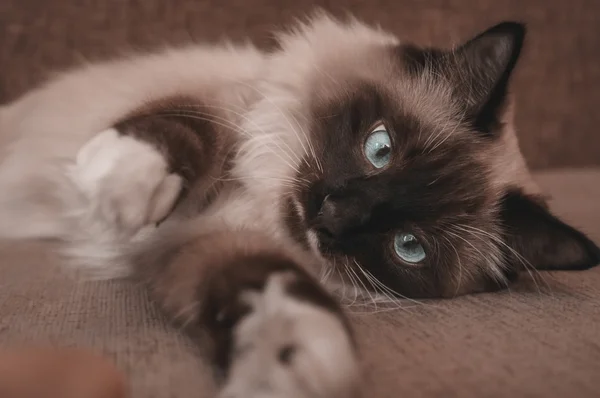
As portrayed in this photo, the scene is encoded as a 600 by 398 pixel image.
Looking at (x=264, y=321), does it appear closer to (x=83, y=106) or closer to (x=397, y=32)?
(x=83, y=106)

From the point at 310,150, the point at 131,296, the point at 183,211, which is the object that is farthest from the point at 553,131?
the point at 131,296

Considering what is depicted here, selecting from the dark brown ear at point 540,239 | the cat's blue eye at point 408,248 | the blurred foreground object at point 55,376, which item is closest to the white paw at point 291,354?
the blurred foreground object at point 55,376

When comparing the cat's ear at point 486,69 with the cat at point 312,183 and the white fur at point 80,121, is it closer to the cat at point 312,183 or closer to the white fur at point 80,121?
the cat at point 312,183

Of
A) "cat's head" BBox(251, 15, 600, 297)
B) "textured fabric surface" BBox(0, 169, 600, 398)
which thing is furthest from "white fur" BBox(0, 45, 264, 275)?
"cat's head" BBox(251, 15, 600, 297)

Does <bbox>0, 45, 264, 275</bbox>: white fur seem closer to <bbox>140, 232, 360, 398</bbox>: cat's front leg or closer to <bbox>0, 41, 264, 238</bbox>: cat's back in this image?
<bbox>0, 41, 264, 238</bbox>: cat's back

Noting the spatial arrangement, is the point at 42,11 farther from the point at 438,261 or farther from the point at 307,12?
the point at 438,261

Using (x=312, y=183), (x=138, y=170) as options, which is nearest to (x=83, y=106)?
(x=138, y=170)
